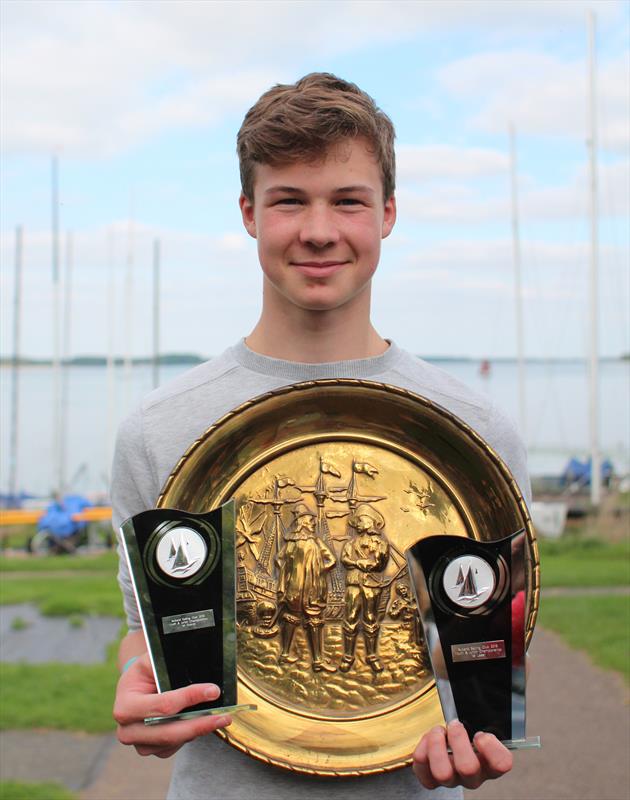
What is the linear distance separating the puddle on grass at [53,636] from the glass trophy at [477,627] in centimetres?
517

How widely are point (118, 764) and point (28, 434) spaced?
159 feet

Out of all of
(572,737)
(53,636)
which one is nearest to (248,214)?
(572,737)

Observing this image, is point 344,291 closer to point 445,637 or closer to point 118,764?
point 445,637

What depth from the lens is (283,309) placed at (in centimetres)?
217

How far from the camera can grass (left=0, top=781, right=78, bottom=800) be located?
178 inches

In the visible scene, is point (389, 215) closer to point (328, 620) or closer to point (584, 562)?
point (328, 620)

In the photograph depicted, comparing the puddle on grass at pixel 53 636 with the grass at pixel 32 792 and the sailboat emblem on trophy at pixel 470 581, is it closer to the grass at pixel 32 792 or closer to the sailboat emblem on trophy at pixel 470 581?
the grass at pixel 32 792

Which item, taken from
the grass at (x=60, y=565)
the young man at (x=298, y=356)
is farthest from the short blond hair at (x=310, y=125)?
the grass at (x=60, y=565)

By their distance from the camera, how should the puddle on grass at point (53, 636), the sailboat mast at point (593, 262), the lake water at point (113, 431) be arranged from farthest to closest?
the lake water at point (113, 431), the sailboat mast at point (593, 262), the puddle on grass at point (53, 636)

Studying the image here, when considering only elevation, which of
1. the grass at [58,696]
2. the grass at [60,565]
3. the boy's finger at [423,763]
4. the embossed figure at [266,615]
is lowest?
the grass at [58,696]

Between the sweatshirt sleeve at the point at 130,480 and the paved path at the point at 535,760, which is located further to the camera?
the paved path at the point at 535,760

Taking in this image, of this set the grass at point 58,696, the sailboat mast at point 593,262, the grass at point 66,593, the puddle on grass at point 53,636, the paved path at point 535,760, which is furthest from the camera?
the sailboat mast at point 593,262

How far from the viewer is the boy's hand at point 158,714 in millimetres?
1720

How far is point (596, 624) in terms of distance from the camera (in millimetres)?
7145
